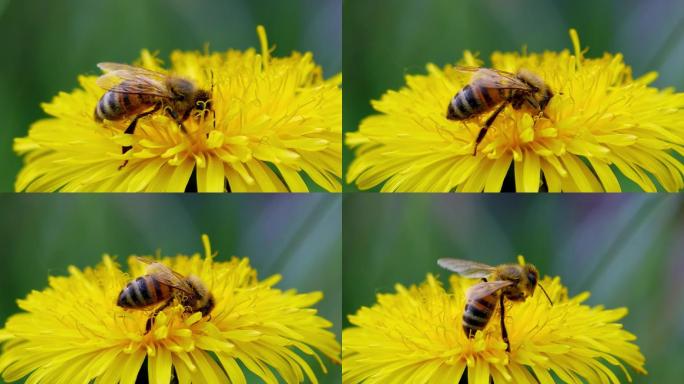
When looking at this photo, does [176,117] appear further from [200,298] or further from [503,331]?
[503,331]

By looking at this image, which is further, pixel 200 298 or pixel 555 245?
pixel 555 245

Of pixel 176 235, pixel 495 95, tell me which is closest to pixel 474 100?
pixel 495 95

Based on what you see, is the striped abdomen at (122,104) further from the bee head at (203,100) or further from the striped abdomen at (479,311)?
the striped abdomen at (479,311)

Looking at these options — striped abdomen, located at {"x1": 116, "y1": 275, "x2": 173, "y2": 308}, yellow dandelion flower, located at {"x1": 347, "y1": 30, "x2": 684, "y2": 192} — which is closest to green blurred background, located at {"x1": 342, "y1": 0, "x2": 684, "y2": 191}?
yellow dandelion flower, located at {"x1": 347, "y1": 30, "x2": 684, "y2": 192}

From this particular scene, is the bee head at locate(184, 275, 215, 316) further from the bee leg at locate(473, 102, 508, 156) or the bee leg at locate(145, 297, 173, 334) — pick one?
the bee leg at locate(473, 102, 508, 156)

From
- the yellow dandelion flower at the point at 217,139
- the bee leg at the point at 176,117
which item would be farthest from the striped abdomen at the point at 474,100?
the bee leg at the point at 176,117

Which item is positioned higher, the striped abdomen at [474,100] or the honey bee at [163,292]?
the striped abdomen at [474,100]
